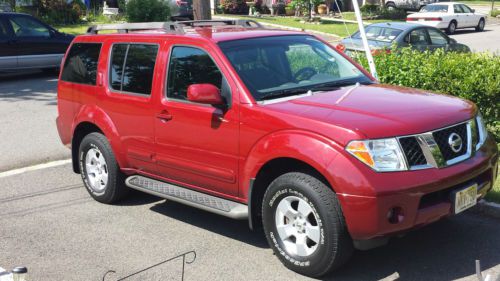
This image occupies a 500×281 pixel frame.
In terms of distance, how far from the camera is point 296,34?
19.7 feet

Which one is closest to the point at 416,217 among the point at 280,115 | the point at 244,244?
the point at 280,115

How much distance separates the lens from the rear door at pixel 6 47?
1545cm

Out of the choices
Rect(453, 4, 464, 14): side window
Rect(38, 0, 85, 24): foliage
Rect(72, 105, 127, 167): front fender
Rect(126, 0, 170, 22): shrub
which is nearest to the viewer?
Rect(72, 105, 127, 167): front fender

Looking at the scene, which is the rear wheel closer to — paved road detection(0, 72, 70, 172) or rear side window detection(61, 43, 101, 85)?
paved road detection(0, 72, 70, 172)

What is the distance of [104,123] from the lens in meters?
6.25

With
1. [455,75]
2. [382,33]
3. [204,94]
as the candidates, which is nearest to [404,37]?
[382,33]

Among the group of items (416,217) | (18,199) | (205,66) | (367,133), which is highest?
(205,66)

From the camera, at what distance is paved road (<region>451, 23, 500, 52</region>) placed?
2302 cm

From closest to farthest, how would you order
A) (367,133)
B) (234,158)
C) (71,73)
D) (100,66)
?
(367,133) → (234,158) → (100,66) → (71,73)

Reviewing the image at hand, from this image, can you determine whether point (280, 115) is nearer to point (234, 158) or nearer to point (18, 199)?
point (234, 158)

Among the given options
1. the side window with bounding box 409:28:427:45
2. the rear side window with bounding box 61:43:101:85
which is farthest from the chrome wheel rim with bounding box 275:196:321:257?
the side window with bounding box 409:28:427:45

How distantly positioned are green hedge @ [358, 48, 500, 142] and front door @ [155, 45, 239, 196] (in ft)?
11.9

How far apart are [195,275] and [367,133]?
5.62ft

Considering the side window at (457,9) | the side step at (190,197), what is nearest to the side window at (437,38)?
the side step at (190,197)
